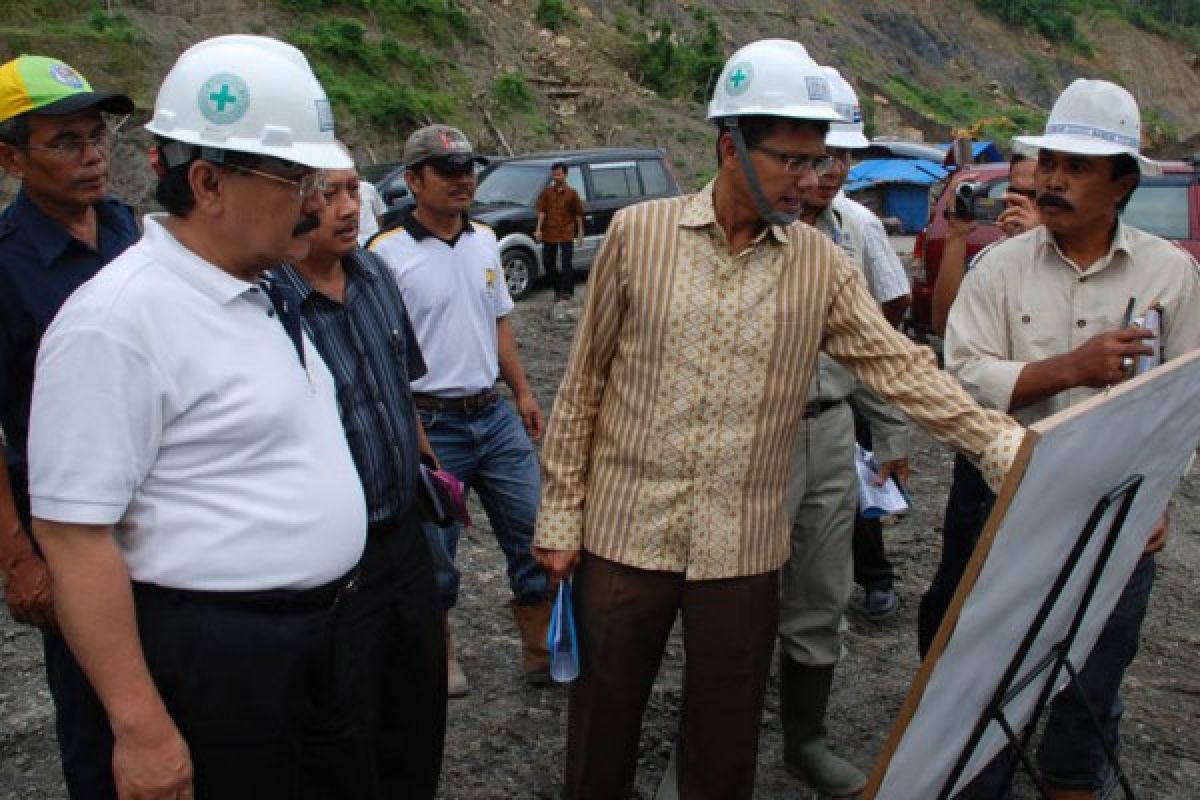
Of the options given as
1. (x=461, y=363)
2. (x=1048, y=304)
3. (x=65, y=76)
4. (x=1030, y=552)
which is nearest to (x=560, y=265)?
(x=461, y=363)

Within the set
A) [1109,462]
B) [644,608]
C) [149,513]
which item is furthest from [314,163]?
[1109,462]

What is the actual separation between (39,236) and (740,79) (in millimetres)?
1640

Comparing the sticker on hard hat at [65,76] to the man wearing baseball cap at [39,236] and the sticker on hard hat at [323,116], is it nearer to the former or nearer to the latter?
the man wearing baseball cap at [39,236]

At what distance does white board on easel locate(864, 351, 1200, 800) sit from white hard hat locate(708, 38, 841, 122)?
3.00ft

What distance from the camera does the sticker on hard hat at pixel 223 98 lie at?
70.9 inches

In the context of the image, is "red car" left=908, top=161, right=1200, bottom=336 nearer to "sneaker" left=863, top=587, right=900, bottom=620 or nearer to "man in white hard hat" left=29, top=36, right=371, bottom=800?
"sneaker" left=863, top=587, right=900, bottom=620

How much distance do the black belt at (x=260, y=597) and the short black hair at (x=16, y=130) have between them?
1.42 metres

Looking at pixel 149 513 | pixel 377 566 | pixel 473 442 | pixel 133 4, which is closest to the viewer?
pixel 149 513

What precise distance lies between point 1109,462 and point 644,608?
1110 mm

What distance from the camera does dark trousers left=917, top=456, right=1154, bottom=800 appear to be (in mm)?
2758

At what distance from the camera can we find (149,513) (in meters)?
1.74

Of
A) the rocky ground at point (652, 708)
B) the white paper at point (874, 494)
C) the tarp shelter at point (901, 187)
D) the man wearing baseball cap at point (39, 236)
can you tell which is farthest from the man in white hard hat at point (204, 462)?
the tarp shelter at point (901, 187)

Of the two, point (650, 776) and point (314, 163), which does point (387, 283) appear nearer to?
point (314, 163)

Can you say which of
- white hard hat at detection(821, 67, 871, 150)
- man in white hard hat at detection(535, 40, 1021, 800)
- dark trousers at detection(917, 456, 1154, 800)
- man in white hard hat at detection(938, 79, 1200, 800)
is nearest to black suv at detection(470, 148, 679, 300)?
white hard hat at detection(821, 67, 871, 150)
